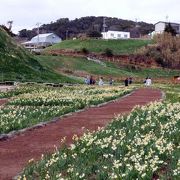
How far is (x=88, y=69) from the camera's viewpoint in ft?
313

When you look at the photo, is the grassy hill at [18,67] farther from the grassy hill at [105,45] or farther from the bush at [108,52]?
the grassy hill at [105,45]

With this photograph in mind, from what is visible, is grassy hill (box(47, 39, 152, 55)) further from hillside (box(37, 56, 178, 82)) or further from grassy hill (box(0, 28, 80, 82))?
grassy hill (box(0, 28, 80, 82))

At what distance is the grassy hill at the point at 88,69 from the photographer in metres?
91.2

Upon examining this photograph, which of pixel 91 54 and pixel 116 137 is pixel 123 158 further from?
pixel 91 54

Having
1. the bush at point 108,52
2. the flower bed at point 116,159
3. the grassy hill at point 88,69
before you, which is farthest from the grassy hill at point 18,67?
the bush at point 108,52

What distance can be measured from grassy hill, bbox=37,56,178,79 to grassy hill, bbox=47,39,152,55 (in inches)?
935

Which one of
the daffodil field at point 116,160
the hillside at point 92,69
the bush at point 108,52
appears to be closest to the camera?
the daffodil field at point 116,160

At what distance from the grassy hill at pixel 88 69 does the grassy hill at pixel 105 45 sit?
23758mm

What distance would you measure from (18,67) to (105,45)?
74.0m

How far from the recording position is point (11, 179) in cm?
970

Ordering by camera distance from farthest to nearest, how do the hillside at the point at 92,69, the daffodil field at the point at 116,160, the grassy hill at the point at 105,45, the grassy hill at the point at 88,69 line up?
the grassy hill at the point at 105,45 → the grassy hill at the point at 88,69 → the hillside at the point at 92,69 → the daffodil field at the point at 116,160

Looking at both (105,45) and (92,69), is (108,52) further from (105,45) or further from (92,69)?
(92,69)

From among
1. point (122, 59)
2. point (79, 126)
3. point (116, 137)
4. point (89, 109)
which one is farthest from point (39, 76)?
point (122, 59)

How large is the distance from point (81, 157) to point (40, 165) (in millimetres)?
915
